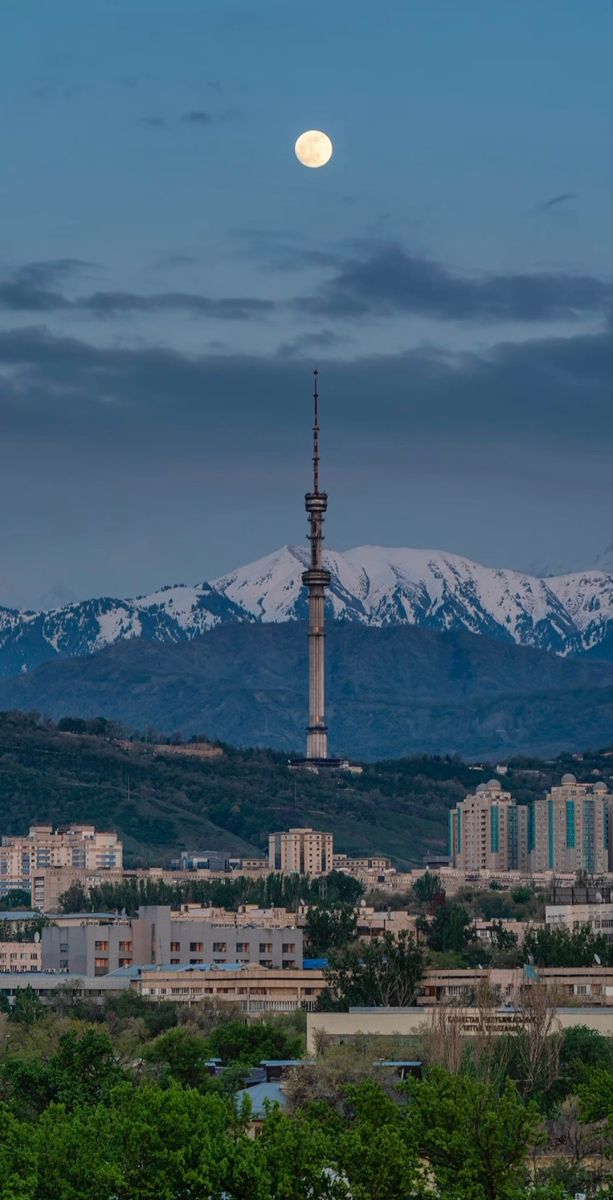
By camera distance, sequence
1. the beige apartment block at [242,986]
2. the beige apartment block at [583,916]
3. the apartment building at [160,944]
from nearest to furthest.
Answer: the beige apartment block at [242,986] < the apartment building at [160,944] < the beige apartment block at [583,916]

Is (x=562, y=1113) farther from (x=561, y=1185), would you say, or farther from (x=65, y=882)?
(x=65, y=882)

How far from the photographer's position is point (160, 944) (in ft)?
368

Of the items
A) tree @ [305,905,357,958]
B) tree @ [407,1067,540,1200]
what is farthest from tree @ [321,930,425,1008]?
tree @ [407,1067,540,1200]

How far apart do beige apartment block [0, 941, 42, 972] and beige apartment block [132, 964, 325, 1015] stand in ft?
41.5

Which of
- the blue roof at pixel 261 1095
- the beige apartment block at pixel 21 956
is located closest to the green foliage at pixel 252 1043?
the blue roof at pixel 261 1095

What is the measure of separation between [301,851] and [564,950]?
291ft

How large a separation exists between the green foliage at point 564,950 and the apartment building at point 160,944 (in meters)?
10.0

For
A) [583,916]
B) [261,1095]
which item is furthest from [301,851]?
[261,1095]

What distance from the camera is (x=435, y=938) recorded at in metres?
112

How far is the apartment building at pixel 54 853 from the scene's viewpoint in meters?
184

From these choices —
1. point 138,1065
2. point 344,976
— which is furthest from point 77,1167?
point 344,976

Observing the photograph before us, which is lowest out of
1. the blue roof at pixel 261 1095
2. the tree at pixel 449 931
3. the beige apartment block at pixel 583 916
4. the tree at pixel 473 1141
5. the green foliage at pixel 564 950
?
the tree at pixel 473 1141

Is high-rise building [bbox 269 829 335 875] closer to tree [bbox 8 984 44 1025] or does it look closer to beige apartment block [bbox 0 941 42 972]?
beige apartment block [bbox 0 941 42 972]

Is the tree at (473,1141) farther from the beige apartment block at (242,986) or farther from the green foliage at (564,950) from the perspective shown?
the green foliage at (564,950)
